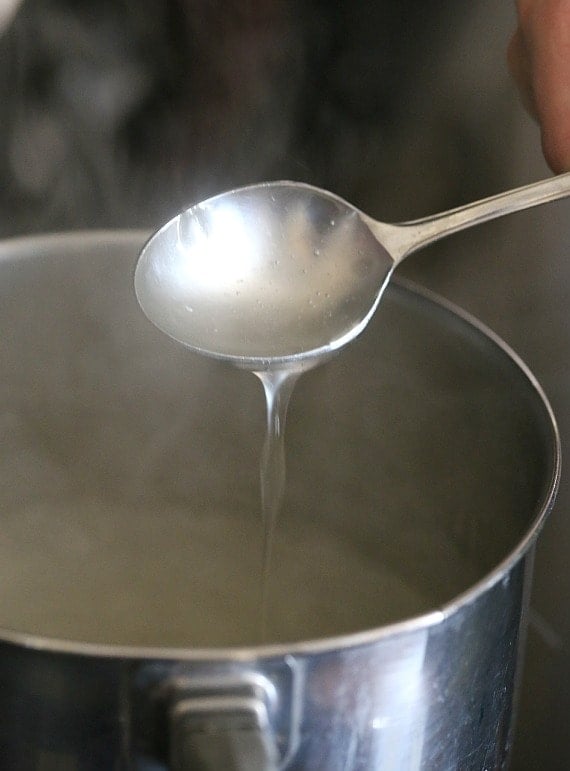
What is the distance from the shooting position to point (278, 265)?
476 mm

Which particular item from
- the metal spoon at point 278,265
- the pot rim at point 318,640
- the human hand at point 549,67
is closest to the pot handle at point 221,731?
the pot rim at point 318,640

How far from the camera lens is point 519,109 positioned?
601 millimetres

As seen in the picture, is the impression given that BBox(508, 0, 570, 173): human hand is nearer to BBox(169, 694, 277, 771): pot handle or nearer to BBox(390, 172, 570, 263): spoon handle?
BBox(390, 172, 570, 263): spoon handle

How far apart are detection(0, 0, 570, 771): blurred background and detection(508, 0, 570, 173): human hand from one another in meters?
0.07

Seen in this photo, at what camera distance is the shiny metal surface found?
1.08ft

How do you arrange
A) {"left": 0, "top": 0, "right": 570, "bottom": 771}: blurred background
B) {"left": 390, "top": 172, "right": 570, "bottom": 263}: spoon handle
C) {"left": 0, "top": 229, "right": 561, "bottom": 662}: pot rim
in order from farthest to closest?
{"left": 0, "top": 0, "right": 570, "bottom": 771}: blurred background < {"left": 390, "top": 172, "right": 570, "bottom": 263}: spoon handle < {"left": 0, "top": 229, "right": 561, "bottom": 662}: pot rim

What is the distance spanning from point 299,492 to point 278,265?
0.20 m

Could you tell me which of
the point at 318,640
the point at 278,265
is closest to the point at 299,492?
the point at 278,265

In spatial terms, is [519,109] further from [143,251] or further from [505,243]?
[143,251]

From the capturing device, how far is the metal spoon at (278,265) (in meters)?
0.45

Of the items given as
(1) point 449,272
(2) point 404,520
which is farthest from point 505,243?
(2) point 404,520

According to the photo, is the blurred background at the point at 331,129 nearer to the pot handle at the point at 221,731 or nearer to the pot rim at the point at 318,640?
the pot rim at the point at 318,640

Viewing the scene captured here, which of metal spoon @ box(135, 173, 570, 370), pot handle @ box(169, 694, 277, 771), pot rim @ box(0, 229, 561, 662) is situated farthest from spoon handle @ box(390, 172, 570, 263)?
pot handle @ box(169, 694, 277, 771)

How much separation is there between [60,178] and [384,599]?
315 millimetres
